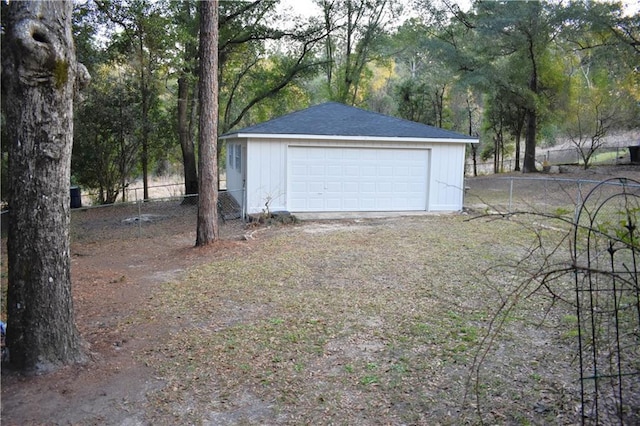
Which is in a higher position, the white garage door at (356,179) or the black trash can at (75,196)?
the white garage door at (356,179)

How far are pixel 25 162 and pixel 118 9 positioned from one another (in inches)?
524

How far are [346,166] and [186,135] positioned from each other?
6996mm

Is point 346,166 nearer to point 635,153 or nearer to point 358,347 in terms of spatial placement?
point 358,347

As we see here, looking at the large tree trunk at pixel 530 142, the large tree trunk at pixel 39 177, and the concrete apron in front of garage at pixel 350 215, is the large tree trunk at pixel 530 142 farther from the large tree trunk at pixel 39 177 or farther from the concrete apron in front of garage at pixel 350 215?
the large tree trunk at pixel 39 177

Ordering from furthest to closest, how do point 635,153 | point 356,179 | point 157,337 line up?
point 635,153
point 356,179
point 157,337

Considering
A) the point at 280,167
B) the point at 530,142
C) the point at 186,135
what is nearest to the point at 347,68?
the point at 530,142

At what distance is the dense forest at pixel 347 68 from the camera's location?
1633 centimetres

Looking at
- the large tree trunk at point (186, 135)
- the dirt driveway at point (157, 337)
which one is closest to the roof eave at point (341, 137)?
the dirt driveway at point (157, 337)

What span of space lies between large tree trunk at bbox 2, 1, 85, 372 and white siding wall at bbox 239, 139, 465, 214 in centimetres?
899

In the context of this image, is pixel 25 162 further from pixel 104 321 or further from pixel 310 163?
pixel 310 163

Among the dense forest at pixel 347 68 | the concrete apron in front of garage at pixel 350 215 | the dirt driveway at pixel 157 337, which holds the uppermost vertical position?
the dense forest at pixel 347 68

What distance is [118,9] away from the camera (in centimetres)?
1489

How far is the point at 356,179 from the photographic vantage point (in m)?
13.7

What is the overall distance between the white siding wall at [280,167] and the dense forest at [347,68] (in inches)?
182
